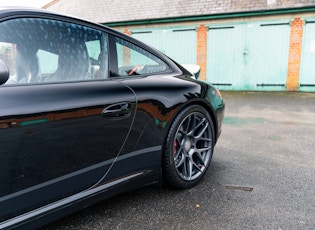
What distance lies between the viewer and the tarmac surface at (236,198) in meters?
2.12

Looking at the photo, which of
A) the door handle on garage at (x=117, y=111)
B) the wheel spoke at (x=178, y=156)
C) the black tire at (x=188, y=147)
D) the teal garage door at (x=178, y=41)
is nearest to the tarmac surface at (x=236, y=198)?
the black tire at (x=188, y=147)

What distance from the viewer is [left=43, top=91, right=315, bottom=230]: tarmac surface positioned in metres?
2.12

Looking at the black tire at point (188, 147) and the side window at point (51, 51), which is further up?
the side window at point (51, 51)

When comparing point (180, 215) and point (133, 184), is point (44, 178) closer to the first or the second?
point (133, 184)

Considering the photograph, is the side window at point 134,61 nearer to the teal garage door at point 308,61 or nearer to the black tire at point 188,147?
the black tire at point 188,147

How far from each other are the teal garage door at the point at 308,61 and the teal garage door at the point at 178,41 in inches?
148

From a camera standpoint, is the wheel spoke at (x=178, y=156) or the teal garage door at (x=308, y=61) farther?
the teal garage door at (x=308, y=61)

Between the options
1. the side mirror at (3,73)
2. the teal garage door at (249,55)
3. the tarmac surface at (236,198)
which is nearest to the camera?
the side mirror at (3,73)

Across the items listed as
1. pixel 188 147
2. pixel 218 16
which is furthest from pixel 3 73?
pixel 218 16

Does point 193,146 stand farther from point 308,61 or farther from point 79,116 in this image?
point 308,61

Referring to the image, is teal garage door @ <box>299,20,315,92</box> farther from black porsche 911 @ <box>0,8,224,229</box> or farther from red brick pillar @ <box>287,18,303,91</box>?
black porsche 911 @ <box>0,8,224,229</box>

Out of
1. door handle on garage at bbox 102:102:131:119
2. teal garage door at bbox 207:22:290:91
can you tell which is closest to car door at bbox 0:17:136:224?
door handle on garage at bbox 102:102:131:119

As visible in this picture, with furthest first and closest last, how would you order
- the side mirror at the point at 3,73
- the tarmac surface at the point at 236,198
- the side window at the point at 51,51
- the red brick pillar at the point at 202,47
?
1. the red brick pillar at the point at 202,47
2. the tarmac surface at the point at 236,198
3. the side window at the point at 51,51
4. the side mirror at the point at 3,73

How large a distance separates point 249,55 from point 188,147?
8.67 m
